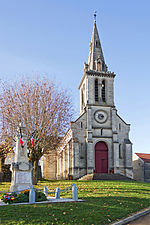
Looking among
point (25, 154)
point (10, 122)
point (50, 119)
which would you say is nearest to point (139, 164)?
point (50, 119)

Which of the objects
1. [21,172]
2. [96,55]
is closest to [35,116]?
[21,172]

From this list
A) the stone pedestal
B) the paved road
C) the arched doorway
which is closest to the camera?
the paved road

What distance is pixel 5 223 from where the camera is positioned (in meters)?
7.72

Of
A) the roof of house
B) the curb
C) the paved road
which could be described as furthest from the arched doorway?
the paved road

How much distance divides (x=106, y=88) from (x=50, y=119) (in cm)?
1699

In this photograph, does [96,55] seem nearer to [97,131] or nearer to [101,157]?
[97,131]

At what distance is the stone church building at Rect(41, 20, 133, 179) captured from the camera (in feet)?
114

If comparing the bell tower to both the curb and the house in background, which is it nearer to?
the house in background

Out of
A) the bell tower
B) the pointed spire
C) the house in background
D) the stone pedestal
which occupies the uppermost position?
the pointed spire

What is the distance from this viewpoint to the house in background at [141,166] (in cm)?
3933

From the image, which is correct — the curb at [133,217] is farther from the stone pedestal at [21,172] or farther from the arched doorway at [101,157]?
the arched doorway at [101,157]

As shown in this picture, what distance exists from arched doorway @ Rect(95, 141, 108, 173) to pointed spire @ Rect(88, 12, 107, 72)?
12.7m

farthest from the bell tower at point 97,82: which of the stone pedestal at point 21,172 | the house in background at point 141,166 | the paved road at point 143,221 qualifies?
the paved road at point 143,221

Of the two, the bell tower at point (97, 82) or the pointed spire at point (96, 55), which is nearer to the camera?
the bell tower at point (97, 82)
